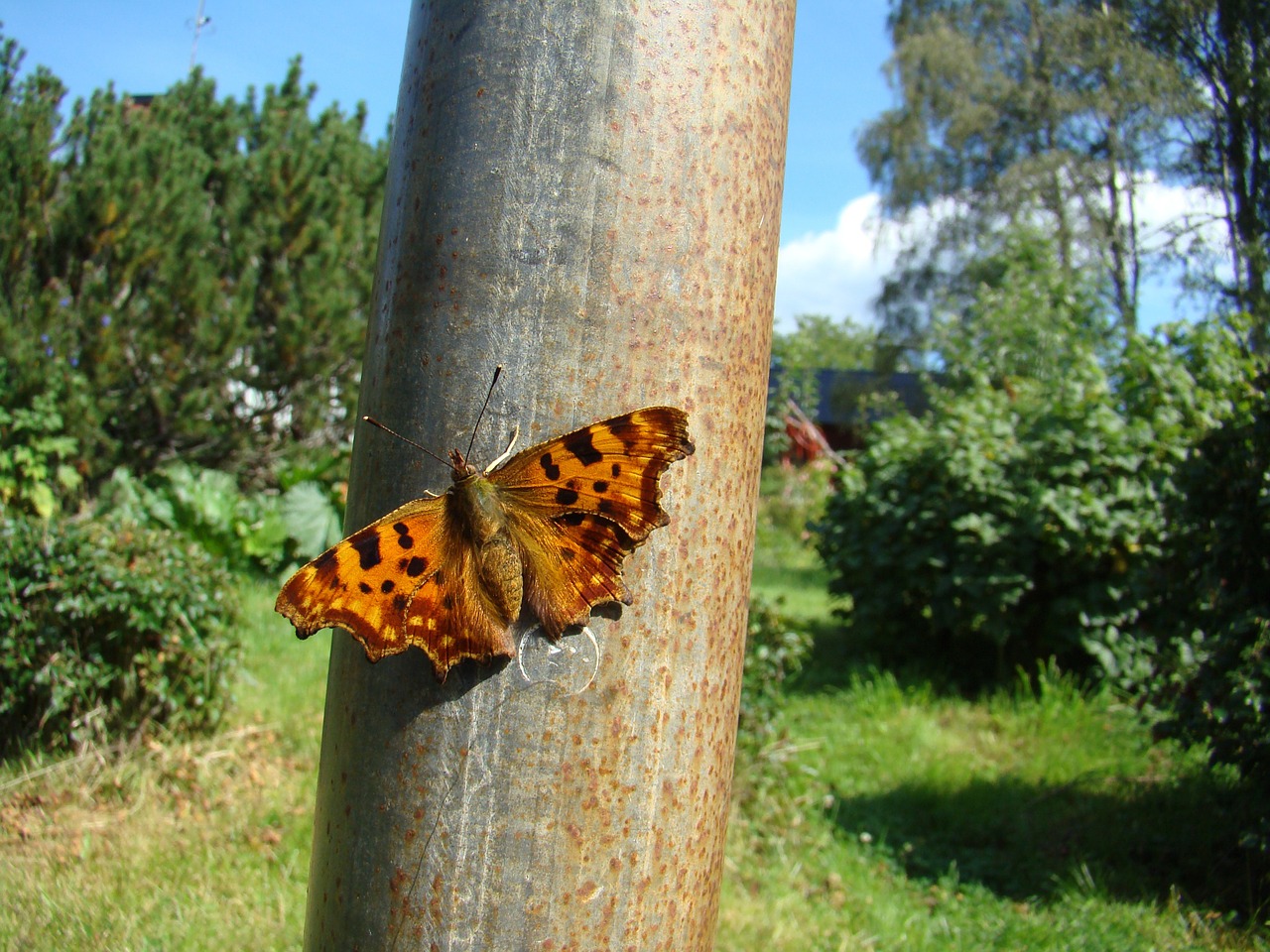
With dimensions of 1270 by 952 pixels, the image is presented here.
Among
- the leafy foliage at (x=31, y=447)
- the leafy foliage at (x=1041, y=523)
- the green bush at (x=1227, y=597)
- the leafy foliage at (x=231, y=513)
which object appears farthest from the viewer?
the leafy foliage at (x=231, y=513)

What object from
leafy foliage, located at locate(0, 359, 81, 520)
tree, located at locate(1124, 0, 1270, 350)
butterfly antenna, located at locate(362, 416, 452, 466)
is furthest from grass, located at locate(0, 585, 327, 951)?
tree, located at locate(1124, 0, 1270, 350)

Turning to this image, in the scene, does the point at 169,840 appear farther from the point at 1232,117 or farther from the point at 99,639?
the point at 1232,117

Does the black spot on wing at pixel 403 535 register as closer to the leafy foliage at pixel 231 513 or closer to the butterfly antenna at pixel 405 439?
the butterfly antenna at pixel 405 439

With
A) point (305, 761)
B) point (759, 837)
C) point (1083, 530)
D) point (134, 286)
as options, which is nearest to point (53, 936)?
point (305, 761)

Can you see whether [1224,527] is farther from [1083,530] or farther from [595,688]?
[595,688]

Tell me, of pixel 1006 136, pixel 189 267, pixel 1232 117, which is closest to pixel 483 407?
pixel 189 267

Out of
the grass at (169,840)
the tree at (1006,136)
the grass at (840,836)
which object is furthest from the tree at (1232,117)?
the grass at (169,840)
